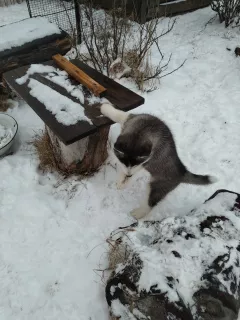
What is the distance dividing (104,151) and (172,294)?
159 centimetres

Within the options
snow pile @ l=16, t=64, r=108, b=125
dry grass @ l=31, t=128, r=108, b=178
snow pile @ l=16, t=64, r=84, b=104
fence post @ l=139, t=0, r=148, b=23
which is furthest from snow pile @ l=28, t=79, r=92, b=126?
fence post @ l=139, t=0, r=148, b=23

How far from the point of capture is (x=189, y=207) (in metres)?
2.65

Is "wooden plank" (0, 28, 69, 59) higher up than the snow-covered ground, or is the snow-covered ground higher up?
"wooden plank" (0, 28, 69, 59)

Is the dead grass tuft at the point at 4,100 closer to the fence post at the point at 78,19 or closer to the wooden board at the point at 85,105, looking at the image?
the wooden board at the point at 85,105

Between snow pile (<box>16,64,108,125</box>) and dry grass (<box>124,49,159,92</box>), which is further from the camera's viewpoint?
dry grass (<box>124,49,159,92</box>)

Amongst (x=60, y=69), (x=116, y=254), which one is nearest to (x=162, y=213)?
(x=116, y=254)

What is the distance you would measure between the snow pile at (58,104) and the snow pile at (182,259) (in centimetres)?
97

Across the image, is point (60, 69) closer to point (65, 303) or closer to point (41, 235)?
point (41, 235)

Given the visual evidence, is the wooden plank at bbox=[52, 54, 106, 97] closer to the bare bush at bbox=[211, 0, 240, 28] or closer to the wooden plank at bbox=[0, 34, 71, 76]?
the wooden plank at bbox=[0, 34, 71, 76]

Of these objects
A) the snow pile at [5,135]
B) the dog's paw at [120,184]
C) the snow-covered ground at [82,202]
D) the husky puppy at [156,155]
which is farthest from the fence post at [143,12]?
the dog's paw at [120,184]

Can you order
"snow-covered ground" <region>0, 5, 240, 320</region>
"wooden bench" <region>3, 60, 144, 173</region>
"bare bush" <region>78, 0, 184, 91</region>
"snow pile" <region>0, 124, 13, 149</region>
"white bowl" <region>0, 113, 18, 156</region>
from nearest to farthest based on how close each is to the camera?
"snow-covered ground" <region>0, 5, 240, 320</region>
"wooden bench" <region>3, 60, 144, 173</region>
"white bowl" <region>0, 113, 18, 156</region>
"snow pile" <region>0, 124, 13, 149</region>
"bare bush" <region>78, 0, 184, 91</region>

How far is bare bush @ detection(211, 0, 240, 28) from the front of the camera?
4973mm

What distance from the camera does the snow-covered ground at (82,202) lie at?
211cm

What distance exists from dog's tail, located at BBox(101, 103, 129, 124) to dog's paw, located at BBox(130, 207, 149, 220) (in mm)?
789
